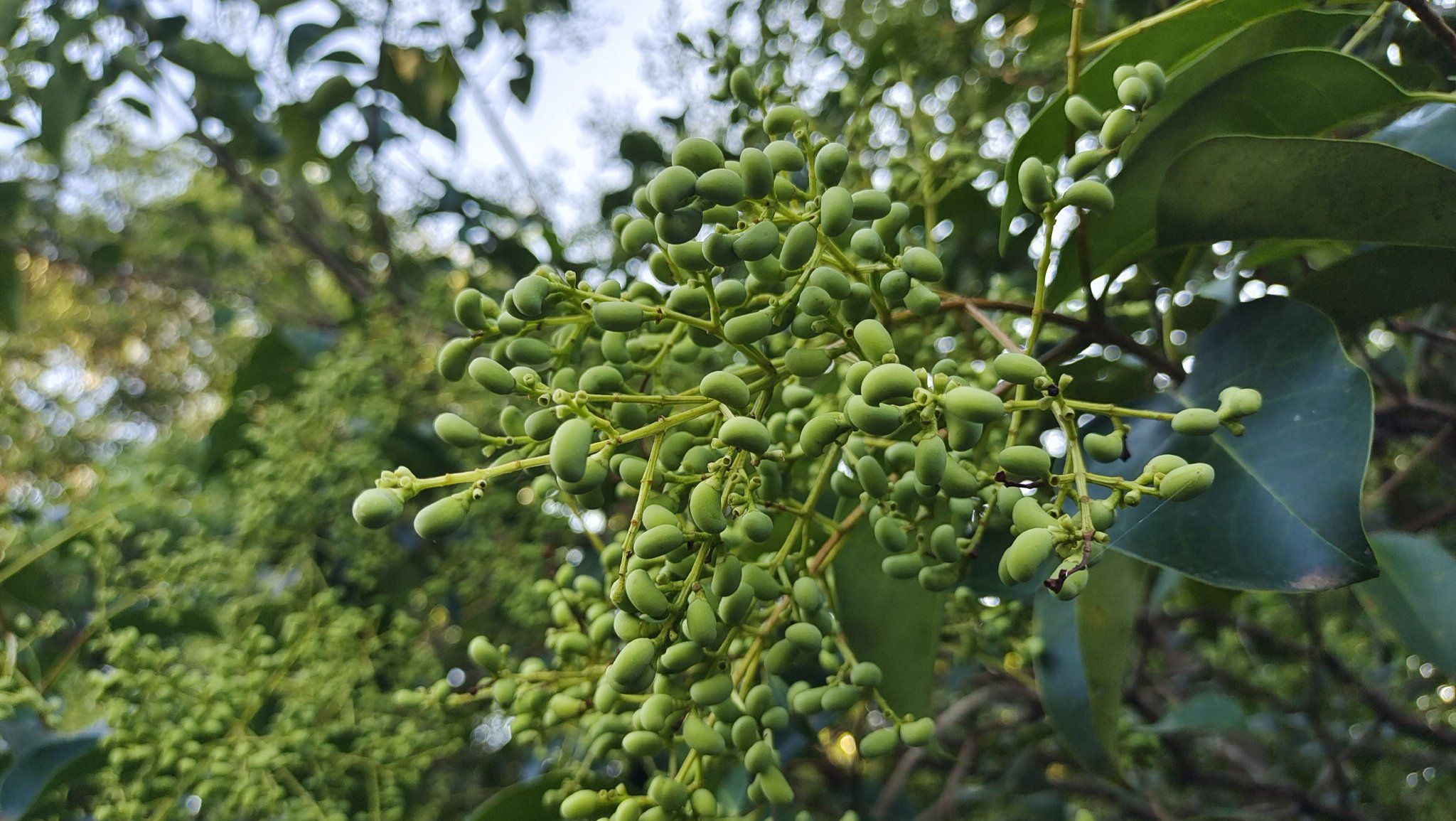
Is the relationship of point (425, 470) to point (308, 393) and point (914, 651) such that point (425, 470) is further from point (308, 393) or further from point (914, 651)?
point (914, 651)

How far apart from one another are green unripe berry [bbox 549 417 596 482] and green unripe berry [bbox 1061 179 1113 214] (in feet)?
1.20

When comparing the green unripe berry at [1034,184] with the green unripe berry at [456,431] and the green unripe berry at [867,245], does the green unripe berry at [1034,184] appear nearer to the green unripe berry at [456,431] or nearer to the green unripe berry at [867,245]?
the green unripe berry at [867,245]

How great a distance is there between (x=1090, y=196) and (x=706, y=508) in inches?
13.5

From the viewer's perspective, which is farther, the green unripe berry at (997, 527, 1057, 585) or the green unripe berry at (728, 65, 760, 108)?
the green unripe berry at (728, 65, 760, 108)

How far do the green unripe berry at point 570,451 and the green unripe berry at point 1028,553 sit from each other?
245mm

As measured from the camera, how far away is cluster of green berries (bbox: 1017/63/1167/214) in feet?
2.00

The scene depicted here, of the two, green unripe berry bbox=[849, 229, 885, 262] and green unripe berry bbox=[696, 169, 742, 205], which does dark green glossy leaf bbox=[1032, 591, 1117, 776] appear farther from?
green unripe berry bbox=[696, 169, 742, 205]

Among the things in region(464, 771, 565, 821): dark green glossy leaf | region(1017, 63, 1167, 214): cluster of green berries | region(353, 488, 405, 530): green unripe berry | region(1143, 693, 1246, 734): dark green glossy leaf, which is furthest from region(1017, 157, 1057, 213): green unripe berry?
region(1143, 693, 1246, 734): dark green glossy leaf

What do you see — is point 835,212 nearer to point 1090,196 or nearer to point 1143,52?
point 1090,196

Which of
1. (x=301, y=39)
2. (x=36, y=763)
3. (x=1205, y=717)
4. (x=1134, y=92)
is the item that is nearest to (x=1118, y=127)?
(x=1134, y=92)

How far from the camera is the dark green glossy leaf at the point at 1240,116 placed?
2.37 feet

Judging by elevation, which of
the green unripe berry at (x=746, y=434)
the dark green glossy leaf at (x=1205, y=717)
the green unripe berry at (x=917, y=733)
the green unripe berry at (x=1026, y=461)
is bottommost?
the dark green glossy leaf at (x=1205, y=717)

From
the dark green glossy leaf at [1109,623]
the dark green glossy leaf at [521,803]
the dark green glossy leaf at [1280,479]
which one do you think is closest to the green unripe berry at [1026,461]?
the dark green glossy leaf at [1280,479]

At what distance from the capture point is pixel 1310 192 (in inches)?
28.5
